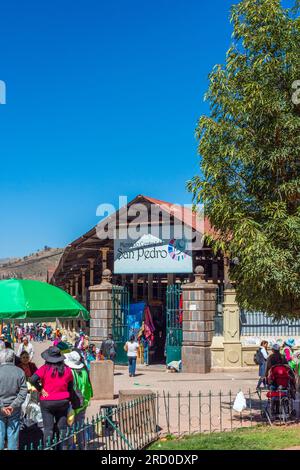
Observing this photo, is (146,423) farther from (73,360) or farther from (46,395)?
(46,395)

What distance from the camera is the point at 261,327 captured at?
65.8ft

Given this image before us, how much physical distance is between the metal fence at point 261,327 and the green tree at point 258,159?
9214mm

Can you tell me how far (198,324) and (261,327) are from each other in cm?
229

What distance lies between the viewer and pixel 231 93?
11.0 meters

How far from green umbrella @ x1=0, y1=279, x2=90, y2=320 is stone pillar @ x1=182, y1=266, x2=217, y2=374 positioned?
35.4ft

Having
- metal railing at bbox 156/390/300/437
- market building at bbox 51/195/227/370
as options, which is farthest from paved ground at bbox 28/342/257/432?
market building at bbox 51/195/227/370

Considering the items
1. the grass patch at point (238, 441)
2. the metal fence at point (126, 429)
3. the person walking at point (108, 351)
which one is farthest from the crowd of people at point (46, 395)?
the person walking at point (108, 351)

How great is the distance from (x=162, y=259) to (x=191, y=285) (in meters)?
1.94

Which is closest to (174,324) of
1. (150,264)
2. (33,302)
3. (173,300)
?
(173,300)

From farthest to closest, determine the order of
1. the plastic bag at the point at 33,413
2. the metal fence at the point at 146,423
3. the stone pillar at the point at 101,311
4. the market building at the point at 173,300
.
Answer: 1. the stone pillar at the point at 101,311
2. the market building at the point at 173,300
3. the plastic bag at the point at 33,413
4. the metal fence at the point at 146,423

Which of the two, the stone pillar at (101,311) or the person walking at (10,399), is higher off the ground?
the stone pillar at (101,311)

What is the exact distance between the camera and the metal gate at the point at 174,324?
20.3 meters

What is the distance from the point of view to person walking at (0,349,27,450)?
23.8 feet

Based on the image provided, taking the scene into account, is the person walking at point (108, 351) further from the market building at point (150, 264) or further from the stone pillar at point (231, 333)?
the stone pillar at point (231, 333)
